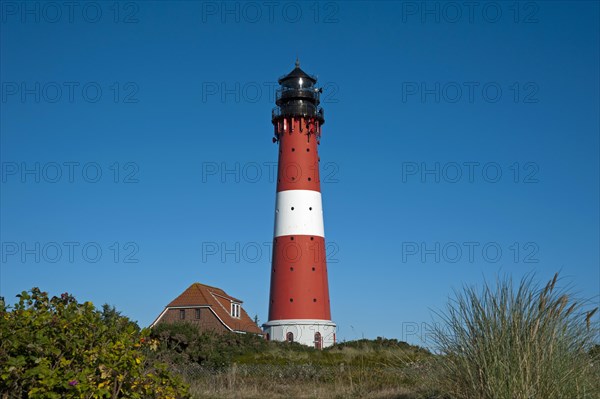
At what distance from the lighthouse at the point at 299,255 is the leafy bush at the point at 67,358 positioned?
92.1ft

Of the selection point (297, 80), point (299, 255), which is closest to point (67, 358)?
point (299, 255)

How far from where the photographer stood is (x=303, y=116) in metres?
39.9

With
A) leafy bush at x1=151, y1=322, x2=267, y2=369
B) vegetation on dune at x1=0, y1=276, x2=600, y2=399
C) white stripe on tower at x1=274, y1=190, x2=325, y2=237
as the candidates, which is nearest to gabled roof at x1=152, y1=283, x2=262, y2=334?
white stripe on tower at x1=274, y1=190, x2=325, y2=237

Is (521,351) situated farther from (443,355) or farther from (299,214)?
(299,214)

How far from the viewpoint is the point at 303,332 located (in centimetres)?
3678

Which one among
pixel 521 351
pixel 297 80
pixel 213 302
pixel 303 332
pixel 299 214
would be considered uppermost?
pixel 297 80

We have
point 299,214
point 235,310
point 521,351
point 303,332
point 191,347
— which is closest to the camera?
point 521,351

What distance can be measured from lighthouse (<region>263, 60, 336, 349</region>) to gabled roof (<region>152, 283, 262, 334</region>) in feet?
24.1

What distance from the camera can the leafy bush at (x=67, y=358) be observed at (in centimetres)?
813

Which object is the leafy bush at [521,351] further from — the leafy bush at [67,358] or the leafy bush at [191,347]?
the leafy bush at [191,347]

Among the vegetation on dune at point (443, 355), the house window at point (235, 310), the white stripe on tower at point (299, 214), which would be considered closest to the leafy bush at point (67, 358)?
the vegetation on dune at point (443, 355)

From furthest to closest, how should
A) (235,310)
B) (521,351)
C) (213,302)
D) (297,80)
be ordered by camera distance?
(235,310) → (213,302) → (297,80) → (521,351)

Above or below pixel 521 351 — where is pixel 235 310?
above

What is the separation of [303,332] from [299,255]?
4427 millimetres
